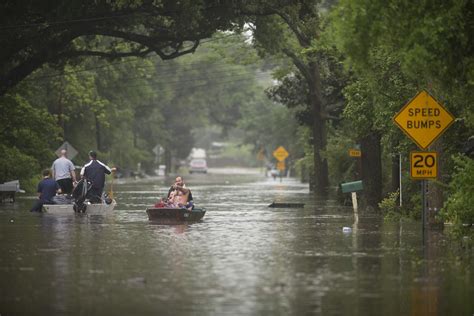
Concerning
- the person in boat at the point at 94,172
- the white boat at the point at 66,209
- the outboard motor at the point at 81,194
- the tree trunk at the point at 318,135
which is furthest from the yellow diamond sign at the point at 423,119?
the tree trunk at the point at 318,135

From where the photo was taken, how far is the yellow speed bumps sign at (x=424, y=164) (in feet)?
66.2

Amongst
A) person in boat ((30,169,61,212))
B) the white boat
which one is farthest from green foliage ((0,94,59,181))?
the white boat

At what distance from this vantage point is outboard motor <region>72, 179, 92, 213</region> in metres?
31.6

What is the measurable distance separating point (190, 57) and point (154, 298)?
3614 inches

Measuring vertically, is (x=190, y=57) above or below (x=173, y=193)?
above

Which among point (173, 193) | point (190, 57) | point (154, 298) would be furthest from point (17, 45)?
point (190, 57)

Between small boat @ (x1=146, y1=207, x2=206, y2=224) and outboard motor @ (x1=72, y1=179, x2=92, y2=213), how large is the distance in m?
4.06

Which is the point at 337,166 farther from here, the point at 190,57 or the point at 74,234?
the point at 190,57

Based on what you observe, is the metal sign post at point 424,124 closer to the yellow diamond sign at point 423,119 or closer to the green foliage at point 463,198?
the yellow diamond sign at point 423,119

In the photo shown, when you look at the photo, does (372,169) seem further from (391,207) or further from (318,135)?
(318,135)

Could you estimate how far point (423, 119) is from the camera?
20500 mm

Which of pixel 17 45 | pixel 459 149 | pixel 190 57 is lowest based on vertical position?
pixel 459 149

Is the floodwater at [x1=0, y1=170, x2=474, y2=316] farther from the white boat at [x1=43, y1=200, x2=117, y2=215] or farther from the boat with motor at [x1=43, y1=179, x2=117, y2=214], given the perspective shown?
the white boat at [x1=43, y1=200, x2=117, y2=215]

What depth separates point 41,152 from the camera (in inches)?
1989
